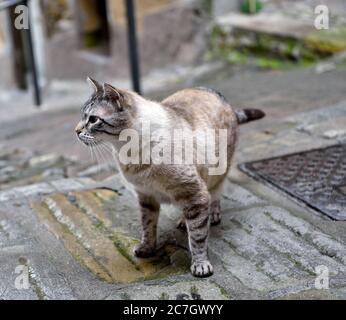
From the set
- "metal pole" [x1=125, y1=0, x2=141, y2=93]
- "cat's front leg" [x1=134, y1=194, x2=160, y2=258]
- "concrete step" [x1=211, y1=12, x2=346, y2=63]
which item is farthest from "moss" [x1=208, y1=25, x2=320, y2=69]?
"cat's front leg" [x1=134, y1=194, x2=160, y2=258]

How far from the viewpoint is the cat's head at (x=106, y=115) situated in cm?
277

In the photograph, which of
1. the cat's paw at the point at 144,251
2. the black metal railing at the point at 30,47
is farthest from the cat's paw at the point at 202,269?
the black metal railing at the point at 30,47

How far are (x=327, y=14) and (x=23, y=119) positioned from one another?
3.41m

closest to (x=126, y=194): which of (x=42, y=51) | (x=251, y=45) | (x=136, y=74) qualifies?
(x=136, y=74)

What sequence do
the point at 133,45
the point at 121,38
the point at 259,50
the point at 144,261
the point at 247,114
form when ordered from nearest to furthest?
the point at 144,261 < the point at 247,114 < the point at 133,45 < the point at 259,50 < the point at 121,38

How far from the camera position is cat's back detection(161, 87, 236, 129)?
121 inches

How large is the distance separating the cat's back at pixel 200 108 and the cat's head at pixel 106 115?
272 millimetres

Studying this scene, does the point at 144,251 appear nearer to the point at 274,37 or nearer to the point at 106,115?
the point at 106,115

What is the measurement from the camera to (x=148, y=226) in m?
3.06

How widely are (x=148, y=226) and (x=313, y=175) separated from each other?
3.57 feet

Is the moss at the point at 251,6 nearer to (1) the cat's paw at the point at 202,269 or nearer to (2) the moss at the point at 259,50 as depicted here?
(2) the moss at the point at 259,50

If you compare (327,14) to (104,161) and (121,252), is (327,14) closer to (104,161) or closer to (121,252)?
(104,161)

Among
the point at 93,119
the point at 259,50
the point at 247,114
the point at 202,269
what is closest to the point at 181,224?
the point at 202,269

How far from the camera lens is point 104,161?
4.50 metres
